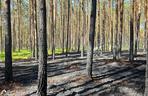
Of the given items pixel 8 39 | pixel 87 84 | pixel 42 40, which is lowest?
pixel 87 84

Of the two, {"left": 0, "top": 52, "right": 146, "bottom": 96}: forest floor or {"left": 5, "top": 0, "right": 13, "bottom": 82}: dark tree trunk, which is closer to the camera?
{"left": 0, "top": 52, "right": 146, "bottom": 96}: forest floor

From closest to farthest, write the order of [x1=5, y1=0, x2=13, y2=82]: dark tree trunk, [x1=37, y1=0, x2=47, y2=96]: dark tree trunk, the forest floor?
[x1=37, y1=0, x2=47, y2=96]: dark tree trunk → the forest floor → [x1=5, y1=0, x2=13, y2=82]: dark tree trunk

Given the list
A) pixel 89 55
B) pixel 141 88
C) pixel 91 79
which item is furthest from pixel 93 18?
pixel 141 88

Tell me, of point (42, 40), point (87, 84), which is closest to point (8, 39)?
point (42, 40)

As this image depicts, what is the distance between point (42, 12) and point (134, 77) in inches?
321

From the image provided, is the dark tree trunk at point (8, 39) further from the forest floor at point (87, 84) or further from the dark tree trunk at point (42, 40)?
the dark tree trunk at point (42, 40)

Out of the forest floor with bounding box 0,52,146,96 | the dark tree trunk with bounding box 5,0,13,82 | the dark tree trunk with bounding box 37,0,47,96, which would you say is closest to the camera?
the dark tree trunk with bounding box 37,0,47,96

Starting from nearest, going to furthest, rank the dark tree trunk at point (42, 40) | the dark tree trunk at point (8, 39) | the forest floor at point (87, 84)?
the dark tree trunk at point (42, 40), the forest floor at point (87, 84), the dark tree trunk at point (8, 39)

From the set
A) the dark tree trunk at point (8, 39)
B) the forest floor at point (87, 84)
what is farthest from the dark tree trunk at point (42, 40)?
the dark tree trunk at point (8, 39)

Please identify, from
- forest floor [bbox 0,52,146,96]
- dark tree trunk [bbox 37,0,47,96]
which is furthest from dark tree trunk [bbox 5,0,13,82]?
dark tree trunk [bbox 37,0,47,96]

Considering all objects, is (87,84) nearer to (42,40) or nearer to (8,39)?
(42,40)

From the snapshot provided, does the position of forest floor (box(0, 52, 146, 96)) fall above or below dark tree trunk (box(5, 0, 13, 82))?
below

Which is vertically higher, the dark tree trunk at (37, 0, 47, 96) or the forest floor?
the dark tree trunk at (37, 0, 47, 96)

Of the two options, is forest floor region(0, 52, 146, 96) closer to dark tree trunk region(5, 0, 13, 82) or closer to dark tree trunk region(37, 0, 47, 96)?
dark tree trunk region(5, 0, 13, 82)
